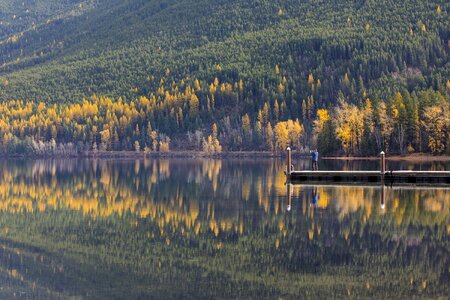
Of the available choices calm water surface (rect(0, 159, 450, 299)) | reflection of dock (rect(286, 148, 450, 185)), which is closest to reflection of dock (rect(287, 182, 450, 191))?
calm water surface (rect(0, 159, 450, 299))

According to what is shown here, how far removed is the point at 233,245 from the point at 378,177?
29910 millimetres

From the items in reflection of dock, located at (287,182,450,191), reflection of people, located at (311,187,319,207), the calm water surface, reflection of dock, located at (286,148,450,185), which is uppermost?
reflection of dock, located at (286,148,450,185)

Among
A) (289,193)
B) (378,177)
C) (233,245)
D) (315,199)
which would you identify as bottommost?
(233,245)

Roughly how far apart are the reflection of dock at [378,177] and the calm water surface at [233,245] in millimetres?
4181

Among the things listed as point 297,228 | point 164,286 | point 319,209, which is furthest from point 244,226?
point 164,286

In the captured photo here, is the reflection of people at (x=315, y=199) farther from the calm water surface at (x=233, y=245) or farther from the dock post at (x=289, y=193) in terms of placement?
the dock post at (x=289, y=193)

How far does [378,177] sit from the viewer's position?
6431 cm

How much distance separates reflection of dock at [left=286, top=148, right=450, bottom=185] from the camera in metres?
62.2

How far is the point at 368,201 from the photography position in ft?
162

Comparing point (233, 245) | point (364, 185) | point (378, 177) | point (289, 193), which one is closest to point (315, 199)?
point (289, 193)

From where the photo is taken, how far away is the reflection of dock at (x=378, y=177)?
6219 centimetres

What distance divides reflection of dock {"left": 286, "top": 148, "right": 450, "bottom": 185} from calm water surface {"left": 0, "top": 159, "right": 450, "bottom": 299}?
165 inches

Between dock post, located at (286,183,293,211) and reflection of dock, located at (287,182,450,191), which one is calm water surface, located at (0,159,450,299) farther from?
reflection of dock, located at (287,182,450,191)

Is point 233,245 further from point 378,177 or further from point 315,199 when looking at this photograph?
point 378,177
